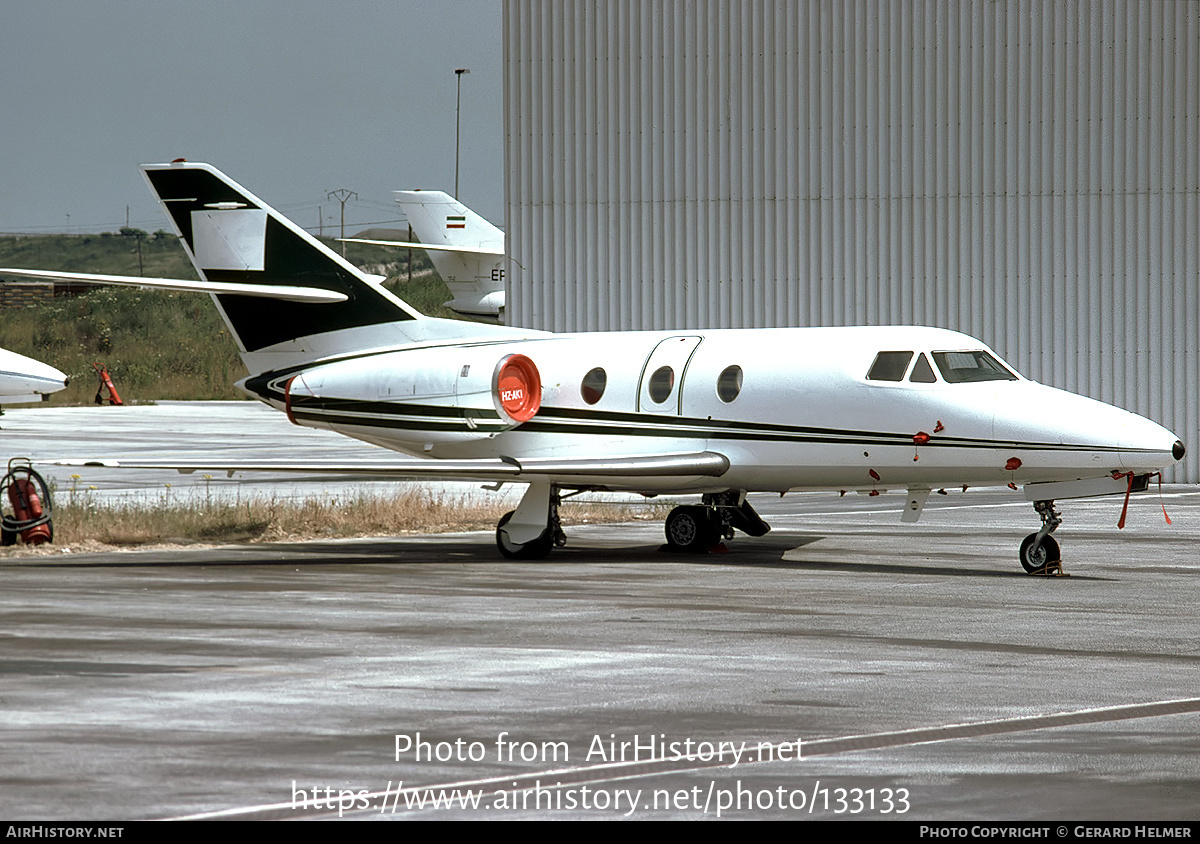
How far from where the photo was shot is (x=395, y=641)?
11.8m

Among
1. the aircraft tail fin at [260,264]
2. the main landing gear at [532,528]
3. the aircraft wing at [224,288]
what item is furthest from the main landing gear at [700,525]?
the aircraft wing at [224,288]

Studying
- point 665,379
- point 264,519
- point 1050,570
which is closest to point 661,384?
point 665,379

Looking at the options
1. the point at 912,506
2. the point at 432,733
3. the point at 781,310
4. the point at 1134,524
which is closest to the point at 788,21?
the point at 781,310

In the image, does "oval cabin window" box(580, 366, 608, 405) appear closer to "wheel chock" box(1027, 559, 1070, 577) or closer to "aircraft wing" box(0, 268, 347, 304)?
"aircraft wing" box(0, 268, 347, 304)

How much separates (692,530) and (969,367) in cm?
424

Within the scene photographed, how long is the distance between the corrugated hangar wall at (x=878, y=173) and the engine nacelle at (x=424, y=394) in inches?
508

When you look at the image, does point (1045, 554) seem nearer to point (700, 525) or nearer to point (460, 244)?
point (700, 525)

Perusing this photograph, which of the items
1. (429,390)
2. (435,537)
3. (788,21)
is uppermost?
(788,21)

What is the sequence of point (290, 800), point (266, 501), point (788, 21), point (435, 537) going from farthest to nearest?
point (788, 21) < point (266, 501) < point (435, 537) < point (290, 800)

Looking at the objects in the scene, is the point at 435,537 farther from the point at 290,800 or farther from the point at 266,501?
the point at 290,800

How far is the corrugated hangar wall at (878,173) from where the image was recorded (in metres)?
31.8

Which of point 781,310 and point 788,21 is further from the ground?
point 788,21

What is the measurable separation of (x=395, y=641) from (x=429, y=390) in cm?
887

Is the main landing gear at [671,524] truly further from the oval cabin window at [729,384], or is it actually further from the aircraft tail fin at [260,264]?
the aircraft tail fin at [260,264]
